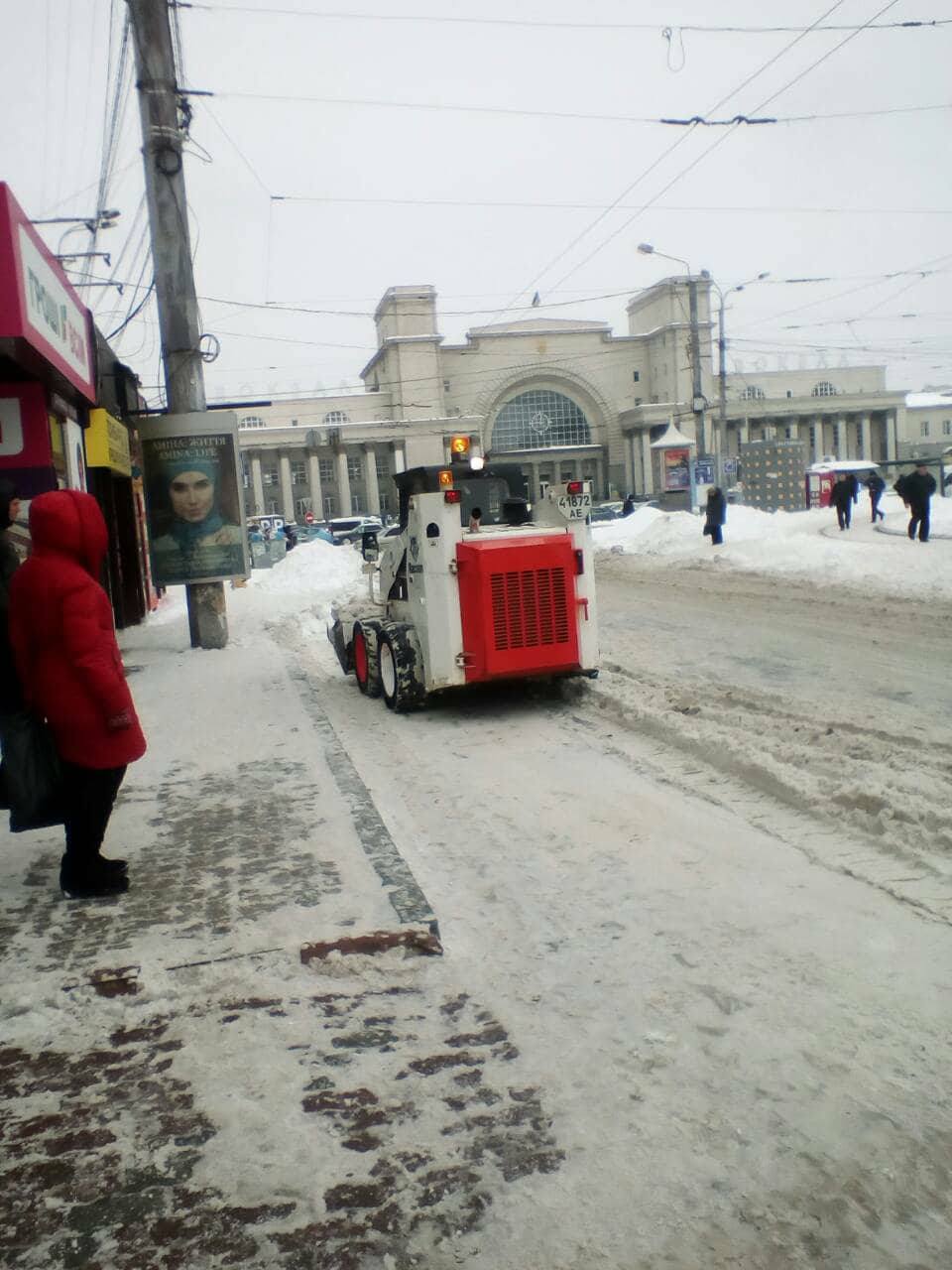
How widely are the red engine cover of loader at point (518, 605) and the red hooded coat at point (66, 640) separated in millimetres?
4484

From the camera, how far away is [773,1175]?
2.90 meters

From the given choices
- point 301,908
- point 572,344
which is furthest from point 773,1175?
point 572,344

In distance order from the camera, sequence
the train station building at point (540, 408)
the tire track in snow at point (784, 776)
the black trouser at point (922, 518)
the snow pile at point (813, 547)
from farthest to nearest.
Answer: the train station building at point (540, 408)
the black trouser at point (922, 518)
the snow pile at point (813, 547)
the tire track in snow at point (784, 776)

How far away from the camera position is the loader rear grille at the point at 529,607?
913 centimetres

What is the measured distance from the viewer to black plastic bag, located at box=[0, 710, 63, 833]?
479cm

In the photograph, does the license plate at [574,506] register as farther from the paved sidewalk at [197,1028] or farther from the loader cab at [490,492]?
the paved sidewalk at [197,1028]

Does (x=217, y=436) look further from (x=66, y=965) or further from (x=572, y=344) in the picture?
(x=572, y=344)

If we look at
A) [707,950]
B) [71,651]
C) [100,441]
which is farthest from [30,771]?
[100,441]

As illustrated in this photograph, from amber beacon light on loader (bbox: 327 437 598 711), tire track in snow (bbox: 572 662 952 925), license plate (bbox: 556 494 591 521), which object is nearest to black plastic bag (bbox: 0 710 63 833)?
tire track in snow (bbox: 572 662 952 925)

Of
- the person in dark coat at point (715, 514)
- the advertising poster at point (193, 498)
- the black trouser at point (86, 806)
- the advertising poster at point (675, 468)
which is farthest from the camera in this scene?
the advertising poster at point (675, 468)

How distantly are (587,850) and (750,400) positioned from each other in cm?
8620

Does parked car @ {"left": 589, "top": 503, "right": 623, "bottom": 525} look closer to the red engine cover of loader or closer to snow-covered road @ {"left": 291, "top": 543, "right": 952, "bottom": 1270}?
the red engine cover of loader

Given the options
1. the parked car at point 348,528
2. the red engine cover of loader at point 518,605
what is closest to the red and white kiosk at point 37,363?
the red engine cover of loader at point 518,605

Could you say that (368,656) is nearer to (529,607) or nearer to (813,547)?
(529,607)
